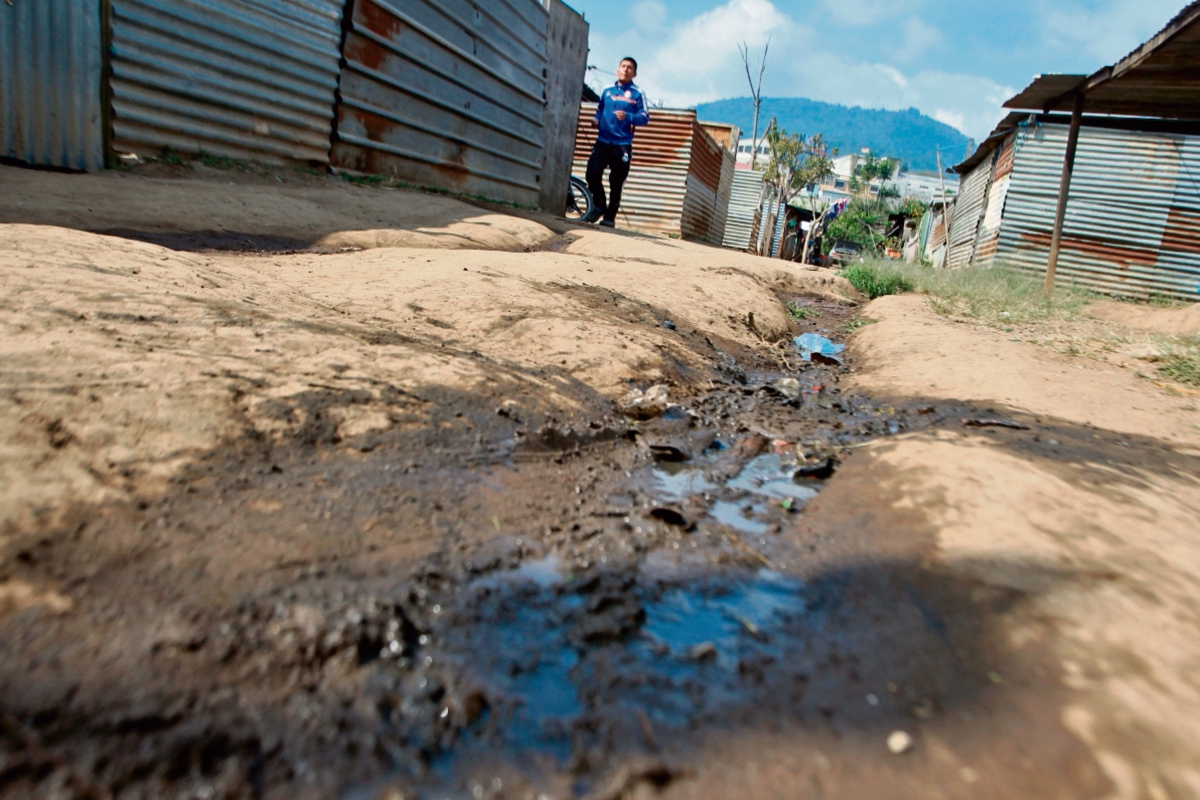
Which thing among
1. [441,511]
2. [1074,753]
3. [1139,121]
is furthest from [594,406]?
[1139,121]

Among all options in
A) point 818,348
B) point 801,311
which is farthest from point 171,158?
point 801,311

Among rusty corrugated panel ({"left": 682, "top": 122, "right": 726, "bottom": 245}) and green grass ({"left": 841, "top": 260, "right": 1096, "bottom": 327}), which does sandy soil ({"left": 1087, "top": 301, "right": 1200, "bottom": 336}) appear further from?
rusty corrugated panel ({"left": 682, "top": 122, "right": 726, "bottom": 245})

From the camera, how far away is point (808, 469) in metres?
2.01

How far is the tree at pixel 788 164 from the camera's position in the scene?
67.6 feet

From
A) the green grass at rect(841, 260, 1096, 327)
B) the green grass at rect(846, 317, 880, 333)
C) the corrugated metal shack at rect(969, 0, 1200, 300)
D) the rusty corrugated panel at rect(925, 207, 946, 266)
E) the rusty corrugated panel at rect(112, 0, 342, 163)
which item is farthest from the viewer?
the rusty corrugated panel at rect(925, 207, 946, 266)

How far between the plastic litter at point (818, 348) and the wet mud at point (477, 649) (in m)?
2.28

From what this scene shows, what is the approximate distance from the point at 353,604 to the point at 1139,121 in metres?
13.6

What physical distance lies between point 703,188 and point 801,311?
1063cm

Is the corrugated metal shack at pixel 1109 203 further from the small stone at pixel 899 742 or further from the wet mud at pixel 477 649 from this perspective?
the small stone at pixel 899 742

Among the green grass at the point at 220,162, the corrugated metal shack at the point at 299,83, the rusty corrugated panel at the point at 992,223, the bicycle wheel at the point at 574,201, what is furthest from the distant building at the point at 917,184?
the green grass at the point at 220,162

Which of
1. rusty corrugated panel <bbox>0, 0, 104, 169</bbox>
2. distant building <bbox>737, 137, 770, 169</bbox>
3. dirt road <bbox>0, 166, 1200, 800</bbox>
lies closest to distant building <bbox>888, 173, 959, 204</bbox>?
distant building <bbox>737, 137, 770, 169</bbox>

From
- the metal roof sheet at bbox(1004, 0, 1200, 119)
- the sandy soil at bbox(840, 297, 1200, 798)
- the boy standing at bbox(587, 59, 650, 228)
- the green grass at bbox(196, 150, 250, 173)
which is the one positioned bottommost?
the sandy soil at bbox(840, 297, 1200, 798)

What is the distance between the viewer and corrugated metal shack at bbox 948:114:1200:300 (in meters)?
10.4

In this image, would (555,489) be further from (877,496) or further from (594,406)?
(877,496)
